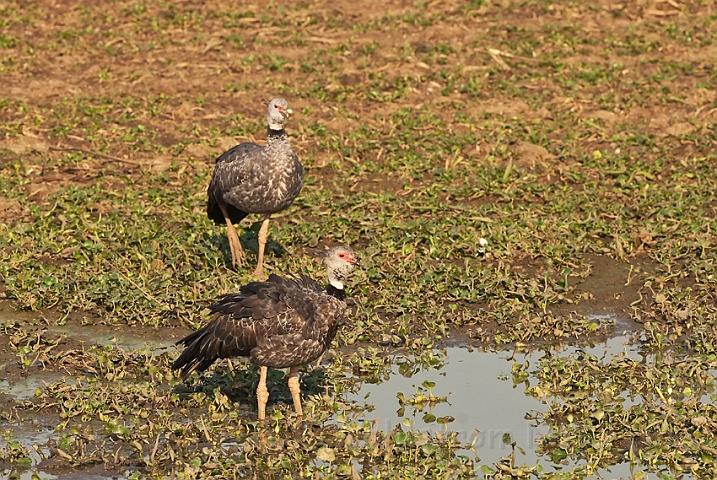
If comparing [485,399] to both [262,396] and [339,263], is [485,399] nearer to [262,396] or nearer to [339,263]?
[339,263]

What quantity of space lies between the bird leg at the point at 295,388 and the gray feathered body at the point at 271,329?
26 centimetres

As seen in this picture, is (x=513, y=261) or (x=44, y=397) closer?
(x=44, y=397)

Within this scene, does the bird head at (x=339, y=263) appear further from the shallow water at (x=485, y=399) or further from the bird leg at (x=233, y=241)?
the bird leg at (x=233, y=241)

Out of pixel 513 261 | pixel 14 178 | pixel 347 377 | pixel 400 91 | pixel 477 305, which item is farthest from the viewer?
pixel 400 91

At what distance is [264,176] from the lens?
10.7 metres

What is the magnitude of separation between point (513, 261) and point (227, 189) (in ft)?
9.09

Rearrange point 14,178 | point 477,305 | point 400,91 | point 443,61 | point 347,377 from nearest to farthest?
point 347,377 → point 477,305 → point 14,178 → point 400,91 → point 443,61

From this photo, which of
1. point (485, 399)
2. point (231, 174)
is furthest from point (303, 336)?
point (231, 174)

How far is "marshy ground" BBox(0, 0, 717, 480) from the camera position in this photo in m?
7.94

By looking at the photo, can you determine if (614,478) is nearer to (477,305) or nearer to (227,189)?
(477,305)

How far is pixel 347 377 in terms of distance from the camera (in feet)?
29.7

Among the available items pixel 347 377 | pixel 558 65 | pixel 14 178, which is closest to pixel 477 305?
pixel 347 377

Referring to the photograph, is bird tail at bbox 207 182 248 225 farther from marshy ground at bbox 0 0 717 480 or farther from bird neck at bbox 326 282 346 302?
bird neck at bbox 326 282 346 302

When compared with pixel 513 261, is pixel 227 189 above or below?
above
